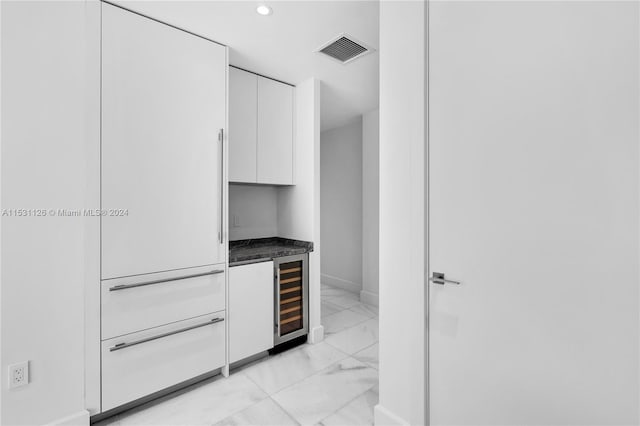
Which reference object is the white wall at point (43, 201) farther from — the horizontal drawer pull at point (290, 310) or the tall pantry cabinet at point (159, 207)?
the horizontal drawer pull at point (290, 310)

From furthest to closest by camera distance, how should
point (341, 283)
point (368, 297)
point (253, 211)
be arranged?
point (341, 283) < point (368, 297) < point (253, 211)

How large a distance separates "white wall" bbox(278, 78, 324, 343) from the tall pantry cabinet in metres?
0.90

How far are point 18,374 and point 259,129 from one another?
2.29 m

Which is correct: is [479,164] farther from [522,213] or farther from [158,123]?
[158,123]

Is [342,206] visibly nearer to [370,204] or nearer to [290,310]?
[370,204]

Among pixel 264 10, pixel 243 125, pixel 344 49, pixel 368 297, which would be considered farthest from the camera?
pixel 368 297

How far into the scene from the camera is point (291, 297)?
8.87ft

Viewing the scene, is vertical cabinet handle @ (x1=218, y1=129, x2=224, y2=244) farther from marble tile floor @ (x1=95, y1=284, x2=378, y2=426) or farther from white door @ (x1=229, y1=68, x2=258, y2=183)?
marble tile floor @ (x1=95, y1=284, x2=378, y2=426)

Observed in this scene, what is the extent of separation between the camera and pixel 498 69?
3.94ft

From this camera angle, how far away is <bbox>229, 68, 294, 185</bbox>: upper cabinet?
8.57 ft

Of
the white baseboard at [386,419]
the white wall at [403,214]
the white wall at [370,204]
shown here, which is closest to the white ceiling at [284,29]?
the white wall at [403,214]

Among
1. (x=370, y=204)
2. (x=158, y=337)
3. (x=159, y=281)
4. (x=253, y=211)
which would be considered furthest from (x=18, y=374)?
(x=370, y=204)

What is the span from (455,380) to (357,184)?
325cm

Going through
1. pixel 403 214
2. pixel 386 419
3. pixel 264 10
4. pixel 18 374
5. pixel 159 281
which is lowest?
pixel 386 419
